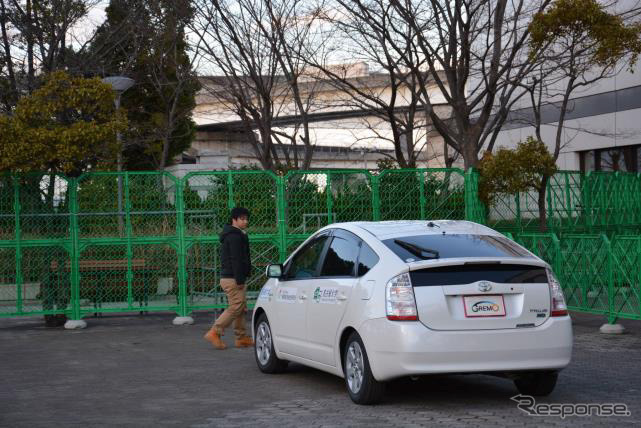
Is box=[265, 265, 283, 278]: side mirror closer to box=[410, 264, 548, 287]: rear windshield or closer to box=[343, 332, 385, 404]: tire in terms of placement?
box=[343, 332, 385, 404]: tire

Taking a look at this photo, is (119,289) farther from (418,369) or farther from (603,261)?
(418,369)

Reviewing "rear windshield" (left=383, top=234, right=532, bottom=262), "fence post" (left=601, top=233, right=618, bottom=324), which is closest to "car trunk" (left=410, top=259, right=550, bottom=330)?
"rear windshield" (left=383, top=234, right=532, bottom=262)

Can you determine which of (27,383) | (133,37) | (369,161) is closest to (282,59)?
(133,37)

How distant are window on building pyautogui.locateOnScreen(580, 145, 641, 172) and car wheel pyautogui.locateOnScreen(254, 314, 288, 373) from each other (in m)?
20.8

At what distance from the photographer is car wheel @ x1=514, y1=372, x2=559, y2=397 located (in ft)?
28.4

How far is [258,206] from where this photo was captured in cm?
1708

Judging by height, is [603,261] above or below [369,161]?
below

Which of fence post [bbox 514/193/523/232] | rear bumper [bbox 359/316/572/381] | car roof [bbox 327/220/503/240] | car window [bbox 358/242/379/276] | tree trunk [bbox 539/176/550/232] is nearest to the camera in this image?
rear bumper [bbox 359/316/572/381]

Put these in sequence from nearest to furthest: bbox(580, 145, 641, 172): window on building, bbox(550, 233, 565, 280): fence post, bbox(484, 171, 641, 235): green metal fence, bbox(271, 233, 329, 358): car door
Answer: bbox(271, 233, 329, 358): car door, bbox(550, 233, 565, 280): fence post, bbox(484, 171, 641, 235): green metal fence, bbox(580, 145, 641, 172): window on building

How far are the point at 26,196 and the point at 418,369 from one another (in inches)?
405

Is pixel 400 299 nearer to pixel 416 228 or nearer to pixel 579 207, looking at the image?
pixel 416 228

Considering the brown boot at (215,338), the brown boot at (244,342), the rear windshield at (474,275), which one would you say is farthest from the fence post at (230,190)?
the rear windshield at (474,275)

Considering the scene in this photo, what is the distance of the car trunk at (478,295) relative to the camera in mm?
8055

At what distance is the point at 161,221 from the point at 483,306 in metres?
9.59
